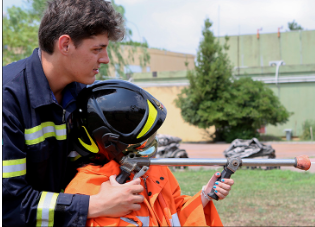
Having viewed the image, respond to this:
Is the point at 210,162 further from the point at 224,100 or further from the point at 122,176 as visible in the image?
A: the point at 224,100

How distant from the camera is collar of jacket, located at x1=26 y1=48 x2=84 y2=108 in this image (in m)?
1.90

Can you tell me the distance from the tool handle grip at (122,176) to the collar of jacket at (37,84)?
0.57 m

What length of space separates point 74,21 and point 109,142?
2.35 feet

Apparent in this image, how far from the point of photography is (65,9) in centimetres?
196

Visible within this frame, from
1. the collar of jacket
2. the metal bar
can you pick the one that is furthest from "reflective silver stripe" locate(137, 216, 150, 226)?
the collar of jacket

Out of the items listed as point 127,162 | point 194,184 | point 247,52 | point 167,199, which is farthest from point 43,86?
point 247,52

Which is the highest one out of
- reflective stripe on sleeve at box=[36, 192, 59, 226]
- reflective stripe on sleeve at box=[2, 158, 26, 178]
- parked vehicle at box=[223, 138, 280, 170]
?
reflective stripe on sleeve at box=[2, 158, 26, 178]

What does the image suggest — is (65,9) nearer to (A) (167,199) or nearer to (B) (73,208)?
(B) (73,208)

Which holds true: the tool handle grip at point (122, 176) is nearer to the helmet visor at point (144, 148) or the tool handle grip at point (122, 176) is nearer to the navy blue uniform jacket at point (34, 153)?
the helmet visor at point (144, 148)

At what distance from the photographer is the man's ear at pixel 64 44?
192 cm

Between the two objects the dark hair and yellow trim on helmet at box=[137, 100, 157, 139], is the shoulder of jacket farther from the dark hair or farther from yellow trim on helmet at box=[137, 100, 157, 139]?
yellow trim on helmet at box=[137, 100, 157, 139]

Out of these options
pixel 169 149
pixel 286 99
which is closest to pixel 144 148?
pixel 169 149

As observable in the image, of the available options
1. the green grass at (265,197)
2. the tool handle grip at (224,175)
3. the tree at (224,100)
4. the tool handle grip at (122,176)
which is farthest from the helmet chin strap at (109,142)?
the tree at (224,100)

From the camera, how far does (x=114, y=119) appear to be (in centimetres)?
205
